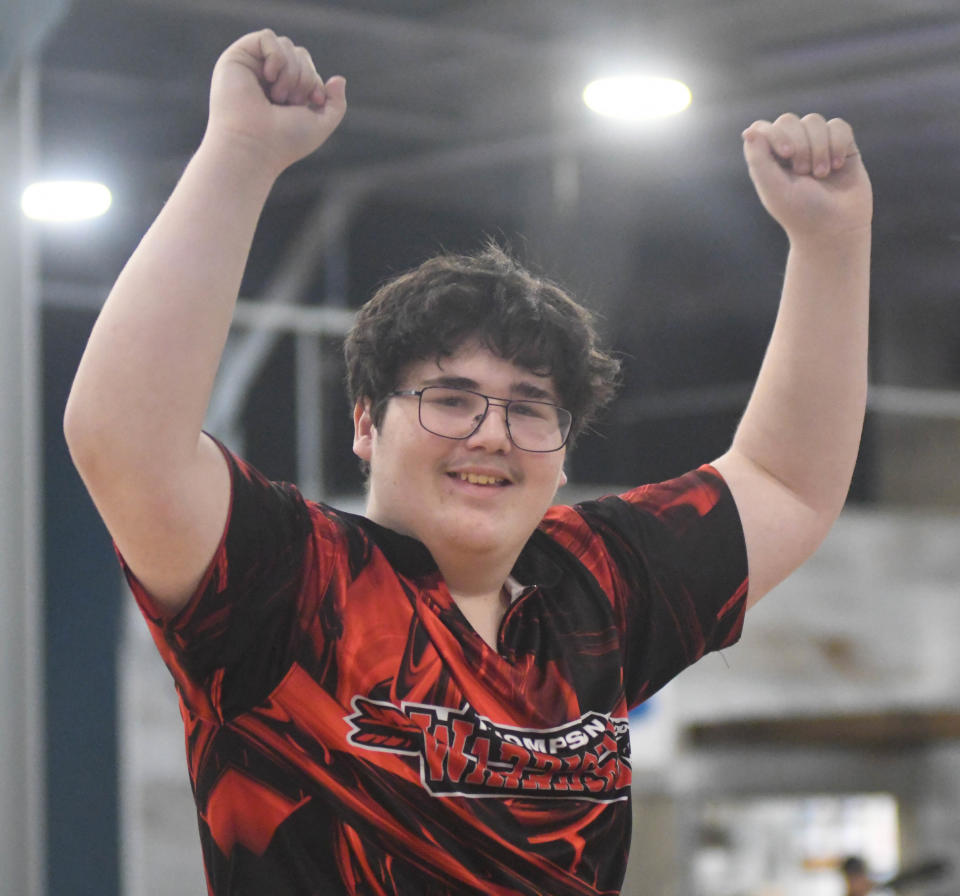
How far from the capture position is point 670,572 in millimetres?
1441

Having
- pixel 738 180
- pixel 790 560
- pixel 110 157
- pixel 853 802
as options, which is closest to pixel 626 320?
pixel 738 180

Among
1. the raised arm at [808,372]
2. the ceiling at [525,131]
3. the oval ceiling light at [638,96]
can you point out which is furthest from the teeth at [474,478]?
the oval ceiling light at [638,96]

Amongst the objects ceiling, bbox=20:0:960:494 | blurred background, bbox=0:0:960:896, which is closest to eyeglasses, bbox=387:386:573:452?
blurred background, bbox=0:0:960:896

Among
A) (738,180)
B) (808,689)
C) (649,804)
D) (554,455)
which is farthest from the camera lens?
(808,689)

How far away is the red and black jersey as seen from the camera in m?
1.13

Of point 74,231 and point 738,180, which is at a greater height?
point 738,180

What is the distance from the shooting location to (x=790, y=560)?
1.54 metres

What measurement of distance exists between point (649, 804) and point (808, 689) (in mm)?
1029

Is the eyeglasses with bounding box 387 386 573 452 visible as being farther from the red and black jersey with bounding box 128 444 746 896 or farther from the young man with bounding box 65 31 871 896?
the red and black jersey with bounding box 128 444 746 896

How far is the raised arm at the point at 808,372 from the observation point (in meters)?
1.47

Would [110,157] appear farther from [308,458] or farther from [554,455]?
[554,455]

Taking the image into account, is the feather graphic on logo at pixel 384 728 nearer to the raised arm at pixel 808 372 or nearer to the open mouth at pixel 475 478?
the open mouth at pixel 475 478

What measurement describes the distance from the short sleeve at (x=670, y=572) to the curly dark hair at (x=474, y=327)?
11 centimetres

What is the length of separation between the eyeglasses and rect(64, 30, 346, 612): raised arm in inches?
9.5
